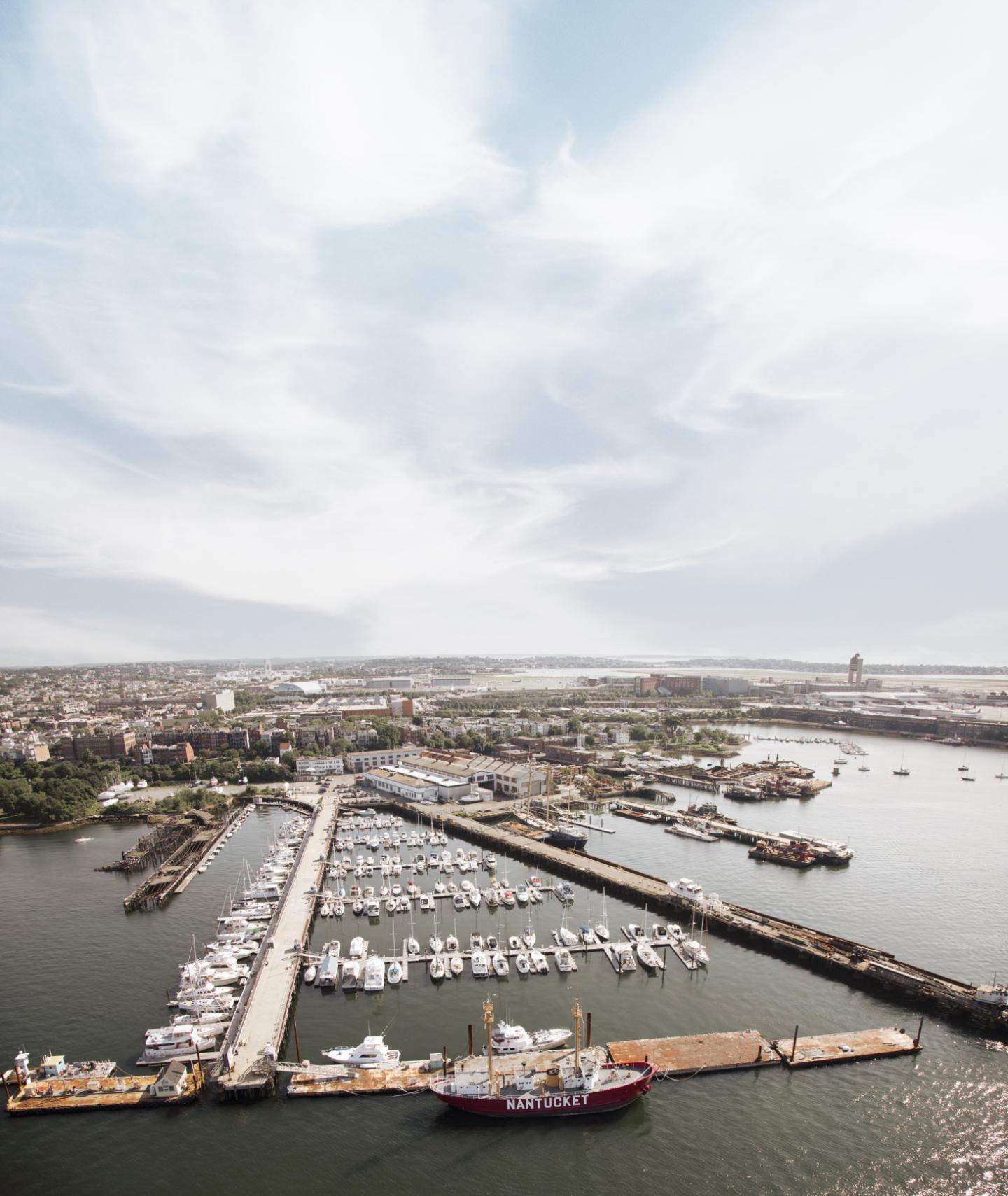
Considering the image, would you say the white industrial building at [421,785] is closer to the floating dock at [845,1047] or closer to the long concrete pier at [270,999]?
the long concrete pier at [270,999]

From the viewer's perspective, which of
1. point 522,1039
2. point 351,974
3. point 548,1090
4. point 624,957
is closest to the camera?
point 548,1090

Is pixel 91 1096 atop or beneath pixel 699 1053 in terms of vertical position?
beneath

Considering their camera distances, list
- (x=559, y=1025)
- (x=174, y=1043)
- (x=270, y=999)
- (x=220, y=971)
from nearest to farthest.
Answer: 1. (x=174, y=1043)
2. (x=559, y=1025)
3. (x=270, y=999)
4. (x=220, y=971)

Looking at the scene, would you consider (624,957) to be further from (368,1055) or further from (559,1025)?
(368,1055)

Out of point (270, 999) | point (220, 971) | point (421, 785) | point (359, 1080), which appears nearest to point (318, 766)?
point (421, 785)

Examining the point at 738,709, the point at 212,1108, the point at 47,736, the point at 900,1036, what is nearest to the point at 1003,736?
the point at 738,709

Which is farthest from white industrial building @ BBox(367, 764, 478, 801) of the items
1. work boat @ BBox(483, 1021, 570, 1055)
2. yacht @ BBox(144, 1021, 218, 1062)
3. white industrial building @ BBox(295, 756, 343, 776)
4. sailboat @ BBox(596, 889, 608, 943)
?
work boat @ BBox(483, 1021, 570, 1055)

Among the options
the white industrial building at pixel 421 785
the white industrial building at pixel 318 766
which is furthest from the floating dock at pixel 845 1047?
the white industrial building at pixel 318 766
